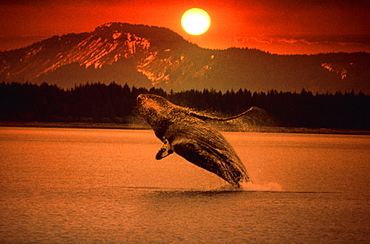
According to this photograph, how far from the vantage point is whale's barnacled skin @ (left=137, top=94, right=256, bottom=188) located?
2291 centimetres

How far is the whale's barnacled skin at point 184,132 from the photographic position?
22.9 m

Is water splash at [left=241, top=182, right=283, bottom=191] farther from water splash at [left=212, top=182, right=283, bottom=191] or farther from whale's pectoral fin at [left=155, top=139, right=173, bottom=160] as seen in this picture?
whale's pectoral fin at [left=155, top=139, right=173, bottom=160]

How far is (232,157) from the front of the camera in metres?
24.5

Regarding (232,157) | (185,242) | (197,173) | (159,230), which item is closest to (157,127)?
(232,157)

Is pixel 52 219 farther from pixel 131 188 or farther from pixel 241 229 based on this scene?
pixel 131 188

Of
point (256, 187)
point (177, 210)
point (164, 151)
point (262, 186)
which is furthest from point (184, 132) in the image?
point (262, 186)

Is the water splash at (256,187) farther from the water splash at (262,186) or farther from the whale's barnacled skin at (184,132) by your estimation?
the whale's barnacled skin at (184,132)

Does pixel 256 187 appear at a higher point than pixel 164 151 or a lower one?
lower

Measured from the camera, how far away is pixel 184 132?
23000mm

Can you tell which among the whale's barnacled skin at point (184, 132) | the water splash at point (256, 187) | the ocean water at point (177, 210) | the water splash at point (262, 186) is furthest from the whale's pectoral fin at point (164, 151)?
the water splash at point (262, 186)

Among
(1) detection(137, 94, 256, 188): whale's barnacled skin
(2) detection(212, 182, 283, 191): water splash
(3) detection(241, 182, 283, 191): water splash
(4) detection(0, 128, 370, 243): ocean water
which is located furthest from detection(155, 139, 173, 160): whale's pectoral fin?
(3) detection(241, 182, 283, 191): water splash

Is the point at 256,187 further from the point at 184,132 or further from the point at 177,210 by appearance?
the point at 184,132

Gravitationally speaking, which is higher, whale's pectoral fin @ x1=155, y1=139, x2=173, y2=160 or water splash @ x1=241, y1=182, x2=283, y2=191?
whale's pectoral fin @ x1=155, y1=139, x2=173, y2=160

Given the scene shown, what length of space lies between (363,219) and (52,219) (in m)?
11.8
